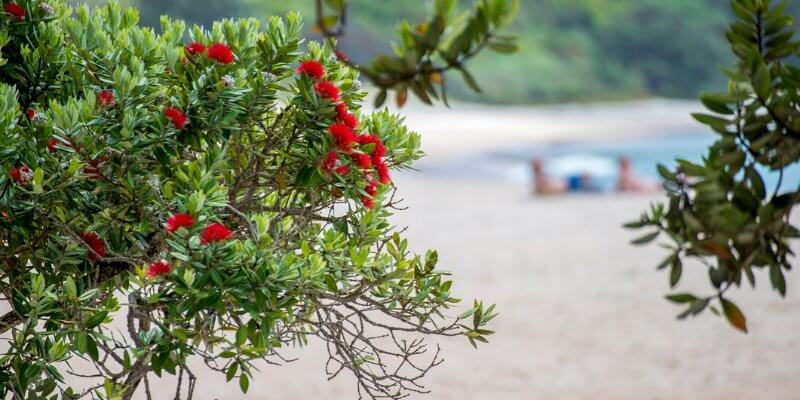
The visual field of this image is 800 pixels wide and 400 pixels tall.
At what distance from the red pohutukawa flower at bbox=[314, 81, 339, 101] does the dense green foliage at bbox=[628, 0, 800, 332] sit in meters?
0.87

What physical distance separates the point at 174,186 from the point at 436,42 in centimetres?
119

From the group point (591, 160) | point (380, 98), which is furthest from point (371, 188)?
point (591, 160)

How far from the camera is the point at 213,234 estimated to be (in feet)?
6.39

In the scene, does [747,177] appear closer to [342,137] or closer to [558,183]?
[342,137]

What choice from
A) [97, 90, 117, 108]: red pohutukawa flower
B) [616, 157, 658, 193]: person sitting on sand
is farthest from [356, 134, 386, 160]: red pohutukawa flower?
[616, 157, 658, 193]: person sitting on sand

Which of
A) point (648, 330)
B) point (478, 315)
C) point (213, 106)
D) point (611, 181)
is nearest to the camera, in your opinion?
point (213, 106)

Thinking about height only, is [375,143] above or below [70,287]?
above

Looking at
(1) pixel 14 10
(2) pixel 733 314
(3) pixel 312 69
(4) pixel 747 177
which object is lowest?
(2) pixel 733 314

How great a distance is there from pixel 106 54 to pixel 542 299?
5746 millimetres

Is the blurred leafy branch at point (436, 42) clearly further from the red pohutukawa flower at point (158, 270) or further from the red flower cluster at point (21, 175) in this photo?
the red flower cluster at point (21, 175)

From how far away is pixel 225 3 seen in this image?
2231 cm

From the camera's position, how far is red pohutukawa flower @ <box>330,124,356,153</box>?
7.13 feet

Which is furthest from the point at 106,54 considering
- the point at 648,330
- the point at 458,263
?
the point at 458,263

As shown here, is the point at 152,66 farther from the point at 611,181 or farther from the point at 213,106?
the point at 611,181
